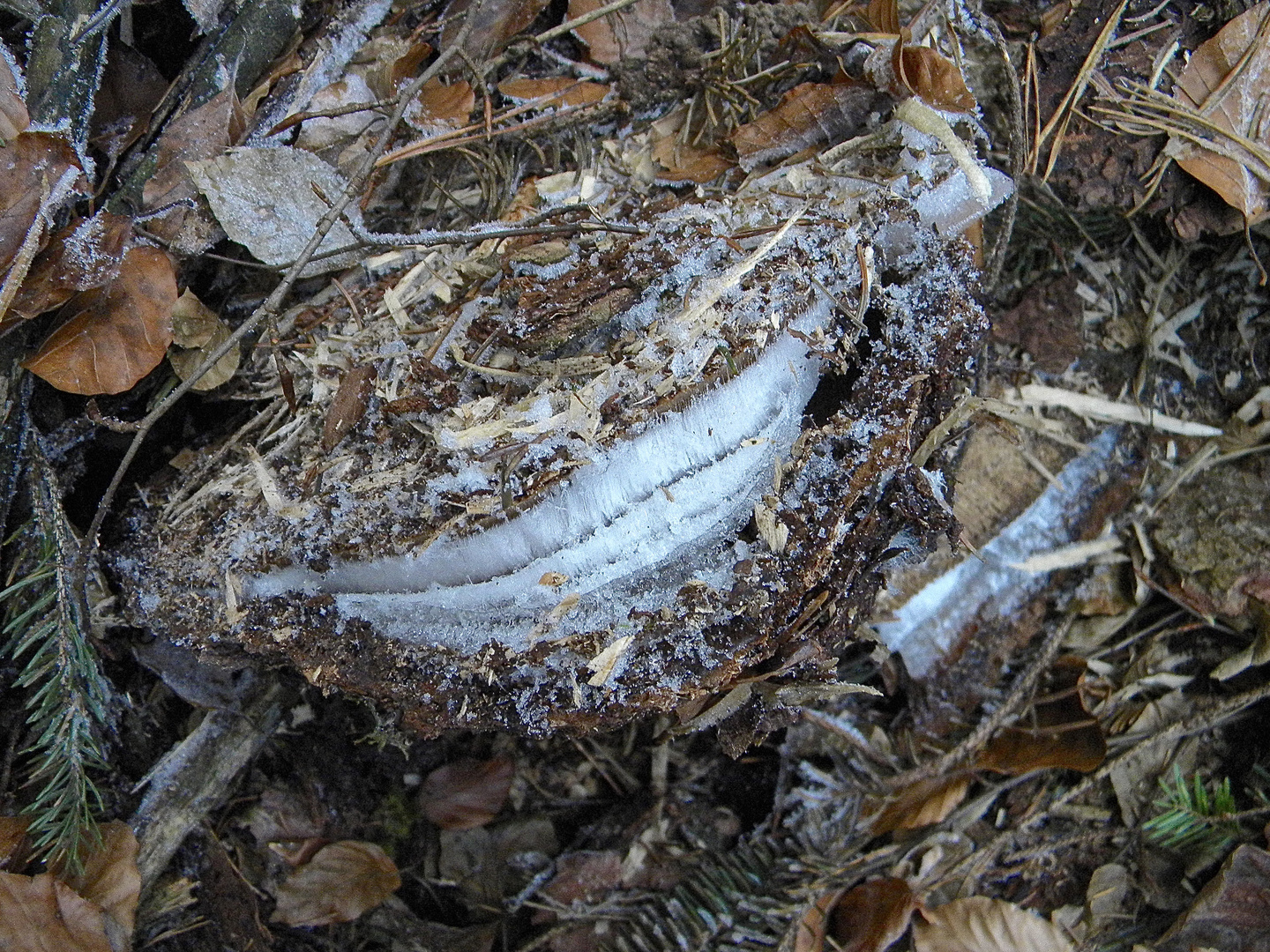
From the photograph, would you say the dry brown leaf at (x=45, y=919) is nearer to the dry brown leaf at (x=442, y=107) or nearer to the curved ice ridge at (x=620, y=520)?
the curved ice ridge at (x=620, y=520)

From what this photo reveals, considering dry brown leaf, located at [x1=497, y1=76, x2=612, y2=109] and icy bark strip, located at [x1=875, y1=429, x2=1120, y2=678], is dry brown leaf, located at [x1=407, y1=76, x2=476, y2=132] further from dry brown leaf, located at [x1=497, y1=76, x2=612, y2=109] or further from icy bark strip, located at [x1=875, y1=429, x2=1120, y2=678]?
icy bark strip, located at [x1=875, y1=429, x2=1120, y2=678]

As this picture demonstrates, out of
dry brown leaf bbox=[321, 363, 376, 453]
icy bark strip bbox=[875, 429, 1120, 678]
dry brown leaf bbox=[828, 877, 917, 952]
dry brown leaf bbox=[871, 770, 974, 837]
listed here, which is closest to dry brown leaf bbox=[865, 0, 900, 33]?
icy bark strip bbox=[875, 429, 1120, 678]

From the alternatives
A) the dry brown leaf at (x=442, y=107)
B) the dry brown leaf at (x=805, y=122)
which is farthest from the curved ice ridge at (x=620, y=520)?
the dry brown leaf at (x=442, y=107)

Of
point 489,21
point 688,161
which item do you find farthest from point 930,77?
point 489,21

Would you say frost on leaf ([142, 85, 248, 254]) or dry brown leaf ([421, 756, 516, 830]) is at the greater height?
frost on leaf ([142, 85, 248, 254])

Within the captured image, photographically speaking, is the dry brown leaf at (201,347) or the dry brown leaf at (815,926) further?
the dry brown leaf at (815,926)
